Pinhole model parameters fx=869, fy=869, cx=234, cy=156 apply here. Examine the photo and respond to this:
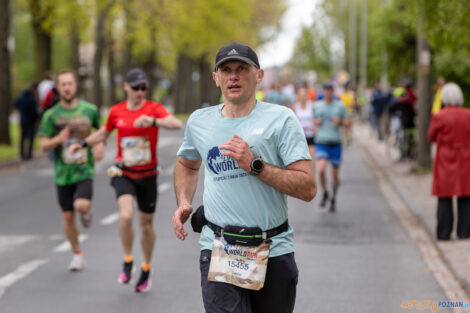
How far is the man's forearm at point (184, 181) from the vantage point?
4492 millimetres

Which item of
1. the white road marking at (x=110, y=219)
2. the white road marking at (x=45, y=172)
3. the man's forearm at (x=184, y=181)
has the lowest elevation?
the white road marking at (x=45, y=172)

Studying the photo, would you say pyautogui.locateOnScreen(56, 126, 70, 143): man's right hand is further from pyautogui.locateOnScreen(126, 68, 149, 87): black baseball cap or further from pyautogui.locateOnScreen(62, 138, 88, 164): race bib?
pyautogui.locateOnScreen(126, 68, 149, 87): black baseball cap

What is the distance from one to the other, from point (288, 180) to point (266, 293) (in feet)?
1.91

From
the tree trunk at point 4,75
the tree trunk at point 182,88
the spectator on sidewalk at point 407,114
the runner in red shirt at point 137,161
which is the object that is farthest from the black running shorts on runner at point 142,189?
the tree trunk at point 182,88

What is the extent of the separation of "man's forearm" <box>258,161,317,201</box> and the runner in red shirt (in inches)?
136

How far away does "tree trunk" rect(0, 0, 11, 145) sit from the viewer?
2453cm

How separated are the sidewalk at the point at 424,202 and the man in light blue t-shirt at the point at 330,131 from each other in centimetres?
128

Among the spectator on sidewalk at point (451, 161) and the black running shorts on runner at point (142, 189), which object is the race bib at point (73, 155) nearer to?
the black running shorts on runner at point (142, 189)

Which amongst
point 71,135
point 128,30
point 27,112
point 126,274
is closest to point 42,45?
point 27,112

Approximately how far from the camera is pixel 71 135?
8469 mm

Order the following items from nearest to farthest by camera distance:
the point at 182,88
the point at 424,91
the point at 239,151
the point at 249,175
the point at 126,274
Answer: the point at 239,151 → the point at 249,175 → the point at 126,274 → the point at 424,91 → the point at 182,88

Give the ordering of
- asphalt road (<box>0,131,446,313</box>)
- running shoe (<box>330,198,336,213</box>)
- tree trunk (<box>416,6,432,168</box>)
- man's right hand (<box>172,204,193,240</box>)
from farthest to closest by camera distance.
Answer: tree trunk (<box>416,6,432,168</box>) → running shoe (<box>330,198,336,213</box>) → asphalt road (<box>0,131,446,313</box>) → man's right hand (<box>172,204,193,240</box>)

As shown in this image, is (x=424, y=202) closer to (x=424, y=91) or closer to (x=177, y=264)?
(x=424, y=91)

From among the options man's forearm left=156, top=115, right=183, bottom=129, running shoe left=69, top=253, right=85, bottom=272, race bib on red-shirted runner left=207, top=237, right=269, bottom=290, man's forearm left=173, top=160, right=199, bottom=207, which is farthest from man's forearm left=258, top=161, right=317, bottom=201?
running shoe left=69, top=253, right=85, bottom=272
